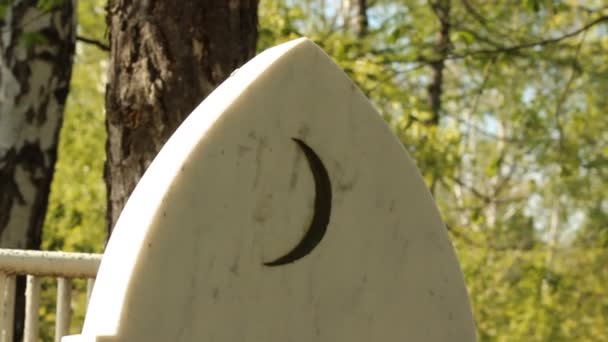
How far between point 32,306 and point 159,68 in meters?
1.06

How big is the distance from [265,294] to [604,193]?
65.6 ft

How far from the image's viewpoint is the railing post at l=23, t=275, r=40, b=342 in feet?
10.1

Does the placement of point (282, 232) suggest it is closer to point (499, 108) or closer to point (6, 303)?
point (6, 303)

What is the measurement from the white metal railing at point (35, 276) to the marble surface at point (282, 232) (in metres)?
0.81

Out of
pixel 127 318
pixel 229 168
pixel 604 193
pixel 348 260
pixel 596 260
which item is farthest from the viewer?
pixel 604 193

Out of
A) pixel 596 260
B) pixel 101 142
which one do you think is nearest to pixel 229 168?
pixel 101 142

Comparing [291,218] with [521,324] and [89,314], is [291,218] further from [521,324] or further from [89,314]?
[521,324]

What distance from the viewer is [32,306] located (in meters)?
3.08

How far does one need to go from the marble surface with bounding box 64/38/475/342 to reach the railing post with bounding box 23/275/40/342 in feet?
2.85

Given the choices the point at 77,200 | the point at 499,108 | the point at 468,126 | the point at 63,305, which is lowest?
the point at 63,305

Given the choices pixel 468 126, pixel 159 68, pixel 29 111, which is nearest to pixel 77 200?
pixel 468 126

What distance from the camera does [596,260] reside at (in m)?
20.3

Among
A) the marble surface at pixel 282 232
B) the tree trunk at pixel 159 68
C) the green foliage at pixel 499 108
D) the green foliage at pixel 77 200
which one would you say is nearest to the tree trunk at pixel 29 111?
the tree trunk at pixel 159 68

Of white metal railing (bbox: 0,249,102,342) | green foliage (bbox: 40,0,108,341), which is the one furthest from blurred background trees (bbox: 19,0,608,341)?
white metal railing (bbox: 0,249,102,342)
